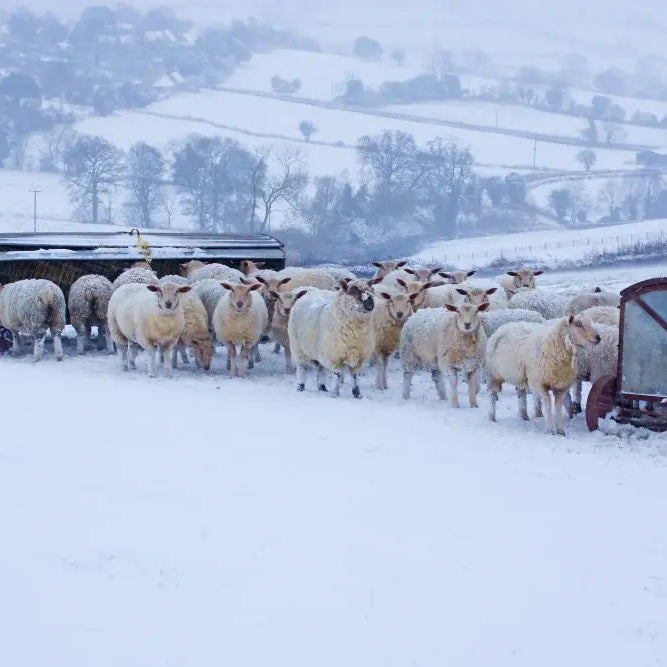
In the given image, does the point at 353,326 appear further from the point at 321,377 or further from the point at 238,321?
the point at 238,321

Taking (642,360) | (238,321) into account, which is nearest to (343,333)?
(238,321)

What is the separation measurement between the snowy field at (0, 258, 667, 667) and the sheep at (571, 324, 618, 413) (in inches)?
55.8

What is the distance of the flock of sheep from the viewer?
14.2m

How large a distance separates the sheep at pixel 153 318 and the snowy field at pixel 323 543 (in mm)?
3726

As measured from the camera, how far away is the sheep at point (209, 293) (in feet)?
62.3

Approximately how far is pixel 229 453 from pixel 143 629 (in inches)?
178

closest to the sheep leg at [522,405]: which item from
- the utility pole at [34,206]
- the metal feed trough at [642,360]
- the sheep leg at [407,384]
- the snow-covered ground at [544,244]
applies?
the metal feed trough at [642,360]

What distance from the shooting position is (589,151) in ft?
282

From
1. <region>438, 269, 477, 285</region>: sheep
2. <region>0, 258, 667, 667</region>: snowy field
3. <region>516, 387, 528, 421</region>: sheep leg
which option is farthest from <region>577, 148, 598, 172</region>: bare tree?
<region>0, 258, 667, 667</region>: snowy field

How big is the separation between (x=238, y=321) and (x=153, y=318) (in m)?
1.36

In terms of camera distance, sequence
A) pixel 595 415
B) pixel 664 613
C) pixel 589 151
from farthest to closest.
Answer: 1. pixel 589 151
2. pixel 595 415
3. pixel 664 613

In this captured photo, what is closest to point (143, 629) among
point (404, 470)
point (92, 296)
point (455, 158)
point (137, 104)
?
point (404, 470)

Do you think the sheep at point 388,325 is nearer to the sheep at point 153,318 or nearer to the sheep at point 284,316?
the sheep at point 284,316

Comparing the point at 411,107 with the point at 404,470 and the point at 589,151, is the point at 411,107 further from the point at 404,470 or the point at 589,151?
the point at 404,470
